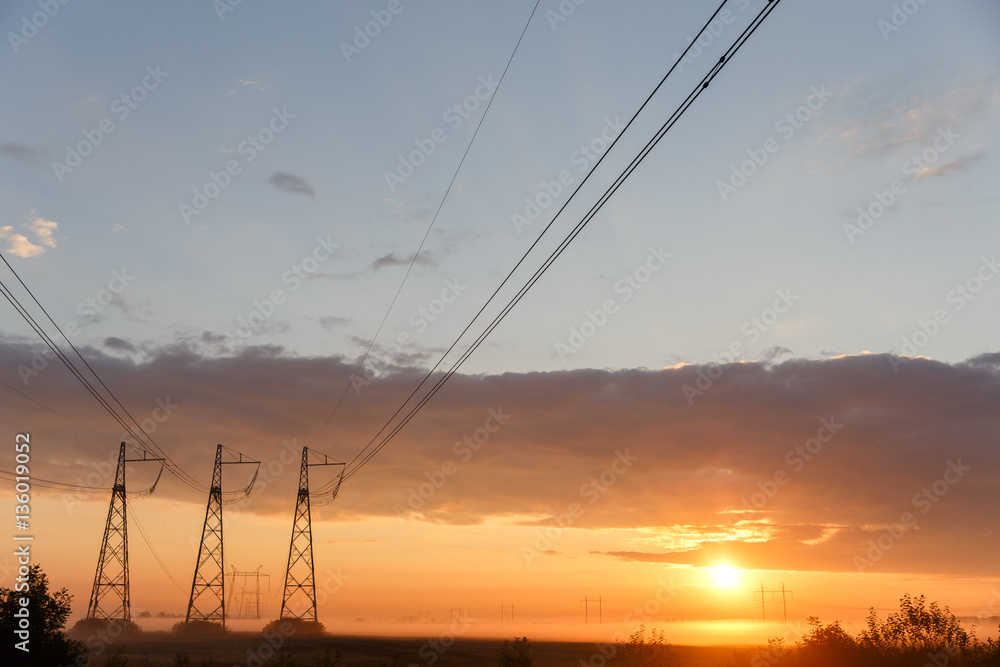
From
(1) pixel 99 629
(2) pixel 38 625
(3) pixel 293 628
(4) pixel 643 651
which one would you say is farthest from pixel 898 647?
(1) pixel 99 629

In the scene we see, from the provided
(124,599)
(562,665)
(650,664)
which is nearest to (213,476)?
(124,599)

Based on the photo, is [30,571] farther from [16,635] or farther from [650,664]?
[650,664]

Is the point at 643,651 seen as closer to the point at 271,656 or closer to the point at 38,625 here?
the point at 271,656

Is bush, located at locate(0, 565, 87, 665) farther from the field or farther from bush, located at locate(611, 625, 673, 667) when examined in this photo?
bush, located at locate(611, 625, 673, 667)

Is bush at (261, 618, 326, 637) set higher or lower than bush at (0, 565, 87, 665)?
lower

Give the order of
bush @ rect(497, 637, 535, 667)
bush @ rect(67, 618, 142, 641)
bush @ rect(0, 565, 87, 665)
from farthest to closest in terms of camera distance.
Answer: bush @ rect(67, 618, 142, 641)
bush @ rect(497, 637, 535, 667)
bush @ rect(0, 565, 87, 665)

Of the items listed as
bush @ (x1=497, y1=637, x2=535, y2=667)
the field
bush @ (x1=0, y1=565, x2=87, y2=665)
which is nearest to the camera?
bush @ (x1=0, y1=565, x2=87, y2=665)

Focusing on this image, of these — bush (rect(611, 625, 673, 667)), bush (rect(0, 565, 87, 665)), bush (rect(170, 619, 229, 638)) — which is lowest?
bush (rect(170, 619, 229, 638))

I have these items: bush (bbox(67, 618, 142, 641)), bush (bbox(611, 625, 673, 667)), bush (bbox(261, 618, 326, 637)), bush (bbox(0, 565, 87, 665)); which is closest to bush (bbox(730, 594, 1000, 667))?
bush (bbox(611, 625, 673, 667))

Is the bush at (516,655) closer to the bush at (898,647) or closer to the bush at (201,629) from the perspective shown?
the bush at (898,647)

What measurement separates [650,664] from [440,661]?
43.0m

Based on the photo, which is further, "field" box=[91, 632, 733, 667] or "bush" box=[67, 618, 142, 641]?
"bush" box=[67, 618, 142, 641]

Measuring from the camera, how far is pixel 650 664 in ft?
244

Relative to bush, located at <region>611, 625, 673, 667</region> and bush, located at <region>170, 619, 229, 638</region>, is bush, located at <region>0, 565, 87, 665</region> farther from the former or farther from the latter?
bush, located at <region>170, 619, 229, 638</region>
